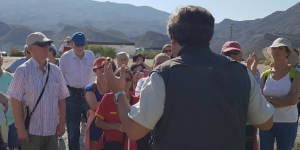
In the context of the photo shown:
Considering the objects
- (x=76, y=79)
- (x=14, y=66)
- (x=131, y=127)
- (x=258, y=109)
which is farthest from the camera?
(x=14, y=66)

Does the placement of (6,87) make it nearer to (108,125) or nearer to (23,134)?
(23,134)

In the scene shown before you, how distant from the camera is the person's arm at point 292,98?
3978 millimetres

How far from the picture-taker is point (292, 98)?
3.97 metres

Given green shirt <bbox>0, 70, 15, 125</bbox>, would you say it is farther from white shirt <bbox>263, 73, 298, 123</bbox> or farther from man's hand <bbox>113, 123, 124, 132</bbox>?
white shirt <bbox>263, 73, 298, 123</bbox>

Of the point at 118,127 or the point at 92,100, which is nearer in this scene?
the point at 118,127

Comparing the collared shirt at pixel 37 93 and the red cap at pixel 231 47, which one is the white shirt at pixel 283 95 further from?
the collared shirt at pixel 37 93

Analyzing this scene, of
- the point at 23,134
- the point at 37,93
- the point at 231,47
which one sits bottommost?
the point at 23,134

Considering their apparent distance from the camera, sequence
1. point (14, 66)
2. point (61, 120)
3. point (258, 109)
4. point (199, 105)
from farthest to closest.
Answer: point (14, 66)
point (61, 120)
point (258, 109)
point (199, 105)

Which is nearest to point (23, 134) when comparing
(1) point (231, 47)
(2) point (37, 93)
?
(2) point (37, 93)

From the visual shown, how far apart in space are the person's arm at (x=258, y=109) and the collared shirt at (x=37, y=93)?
2455mm

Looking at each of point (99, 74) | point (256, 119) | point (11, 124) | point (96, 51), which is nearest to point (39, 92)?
point (99, 74)

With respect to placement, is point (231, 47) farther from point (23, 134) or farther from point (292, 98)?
point (23, 134)

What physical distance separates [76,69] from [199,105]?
391 cm

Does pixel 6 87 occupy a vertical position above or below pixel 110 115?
above
